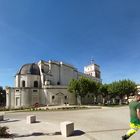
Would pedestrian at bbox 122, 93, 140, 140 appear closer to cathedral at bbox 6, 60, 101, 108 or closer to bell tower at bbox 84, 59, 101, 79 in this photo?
cathedral at bbox 6, 60, 101, 108

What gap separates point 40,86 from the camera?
70.9m

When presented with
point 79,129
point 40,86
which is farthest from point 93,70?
point 79,129

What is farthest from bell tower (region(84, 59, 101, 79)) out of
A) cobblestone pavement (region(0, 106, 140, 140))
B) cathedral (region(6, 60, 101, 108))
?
cobblestone pavement (region(0, 106, 140, 140))

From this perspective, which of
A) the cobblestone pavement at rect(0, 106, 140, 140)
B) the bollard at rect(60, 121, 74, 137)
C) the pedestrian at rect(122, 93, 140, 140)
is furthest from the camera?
the bollard at rect(60, 121, 74, 137)

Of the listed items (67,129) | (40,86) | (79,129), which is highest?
(40,86)

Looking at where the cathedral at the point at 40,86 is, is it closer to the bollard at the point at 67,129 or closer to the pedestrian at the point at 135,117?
the bollard at the point at 67,129

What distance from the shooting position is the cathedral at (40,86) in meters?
63.9

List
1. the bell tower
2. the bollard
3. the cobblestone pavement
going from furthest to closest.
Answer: the bell tower → the bollard → the cobblestone pavement

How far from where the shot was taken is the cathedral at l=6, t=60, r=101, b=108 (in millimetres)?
63938

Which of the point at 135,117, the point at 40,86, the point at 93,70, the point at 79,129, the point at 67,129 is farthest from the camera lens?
the point at 93,70

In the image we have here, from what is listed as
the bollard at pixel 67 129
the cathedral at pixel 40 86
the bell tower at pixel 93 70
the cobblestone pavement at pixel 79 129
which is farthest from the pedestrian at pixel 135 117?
the bell tower at pixel 93 70

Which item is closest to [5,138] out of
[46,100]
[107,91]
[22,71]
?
[46,100]

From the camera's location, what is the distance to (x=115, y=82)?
72562mm

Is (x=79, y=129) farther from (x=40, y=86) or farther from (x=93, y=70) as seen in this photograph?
(x=93, y=70)
